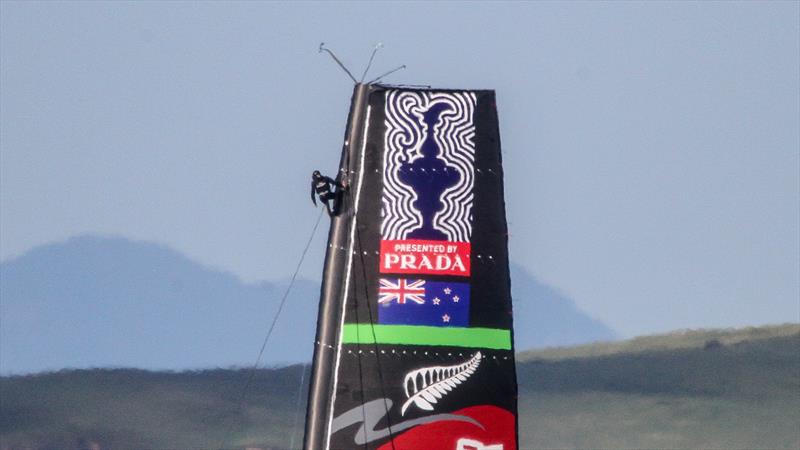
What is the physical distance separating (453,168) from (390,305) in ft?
5.33

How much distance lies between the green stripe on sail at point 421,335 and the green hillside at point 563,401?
19813 mm

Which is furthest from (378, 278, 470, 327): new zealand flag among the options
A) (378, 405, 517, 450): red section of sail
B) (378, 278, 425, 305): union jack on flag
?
(378, 405, 517, 450): red section of sail

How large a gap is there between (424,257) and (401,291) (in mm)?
436

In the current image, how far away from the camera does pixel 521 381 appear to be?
5344 cm

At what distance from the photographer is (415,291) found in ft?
78.6

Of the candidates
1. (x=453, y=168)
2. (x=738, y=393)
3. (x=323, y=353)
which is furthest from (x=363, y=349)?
(x=738, y=393)

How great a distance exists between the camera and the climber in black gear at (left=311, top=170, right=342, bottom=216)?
23.7 m

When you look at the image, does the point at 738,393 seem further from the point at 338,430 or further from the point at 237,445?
the point at 338,430

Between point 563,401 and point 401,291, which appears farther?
point 563,401

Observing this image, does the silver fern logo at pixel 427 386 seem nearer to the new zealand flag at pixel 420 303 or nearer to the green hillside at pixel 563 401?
the new zealand flag at pixel 420 303

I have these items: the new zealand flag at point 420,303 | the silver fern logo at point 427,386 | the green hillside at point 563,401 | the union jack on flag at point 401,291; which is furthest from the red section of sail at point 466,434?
the green hillside at point 563,401

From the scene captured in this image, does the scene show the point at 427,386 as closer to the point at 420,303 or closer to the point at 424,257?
the point at 420,303

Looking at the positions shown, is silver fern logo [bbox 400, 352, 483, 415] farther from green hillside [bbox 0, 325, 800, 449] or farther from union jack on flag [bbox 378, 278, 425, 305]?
green hillside [bbox 0, 325, 800, 449]

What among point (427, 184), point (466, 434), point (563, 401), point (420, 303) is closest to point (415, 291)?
point (420, 303)
